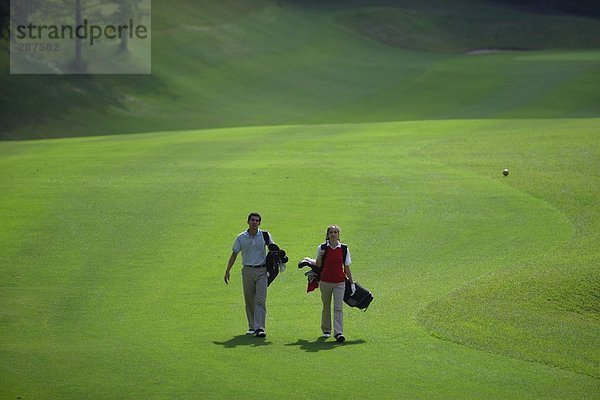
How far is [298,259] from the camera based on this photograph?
2523 centimetres

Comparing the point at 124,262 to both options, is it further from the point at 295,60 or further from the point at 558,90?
the point at 295,60

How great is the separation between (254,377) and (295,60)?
57393mm

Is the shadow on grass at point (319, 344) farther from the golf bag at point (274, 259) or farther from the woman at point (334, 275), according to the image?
the golf bag at point (274, 259)

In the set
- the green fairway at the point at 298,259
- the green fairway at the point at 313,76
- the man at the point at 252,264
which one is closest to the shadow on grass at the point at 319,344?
the green fairway at the point at 298,259

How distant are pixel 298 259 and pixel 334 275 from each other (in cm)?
733

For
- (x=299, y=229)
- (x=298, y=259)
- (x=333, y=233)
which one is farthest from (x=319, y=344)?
(x=299, y=229)

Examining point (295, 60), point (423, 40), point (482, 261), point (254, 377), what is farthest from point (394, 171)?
point (423, 40)

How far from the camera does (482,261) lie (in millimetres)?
24688

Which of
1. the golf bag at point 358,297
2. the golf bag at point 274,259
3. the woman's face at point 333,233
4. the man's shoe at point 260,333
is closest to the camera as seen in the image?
the woman's face at point 333,233

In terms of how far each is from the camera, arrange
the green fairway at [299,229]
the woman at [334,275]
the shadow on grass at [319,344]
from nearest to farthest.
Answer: the green fairway at [299,229] < the shadow on grass at [319,344] < the woman at [334,275]

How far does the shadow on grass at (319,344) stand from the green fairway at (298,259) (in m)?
0.08

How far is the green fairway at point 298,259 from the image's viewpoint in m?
15.7

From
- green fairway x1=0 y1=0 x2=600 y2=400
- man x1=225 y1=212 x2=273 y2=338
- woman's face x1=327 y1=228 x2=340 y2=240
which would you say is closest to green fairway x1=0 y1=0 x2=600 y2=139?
green fairway x1=0 y1=0 x2=600 y2=400

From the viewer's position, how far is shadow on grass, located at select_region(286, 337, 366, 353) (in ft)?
56.7
